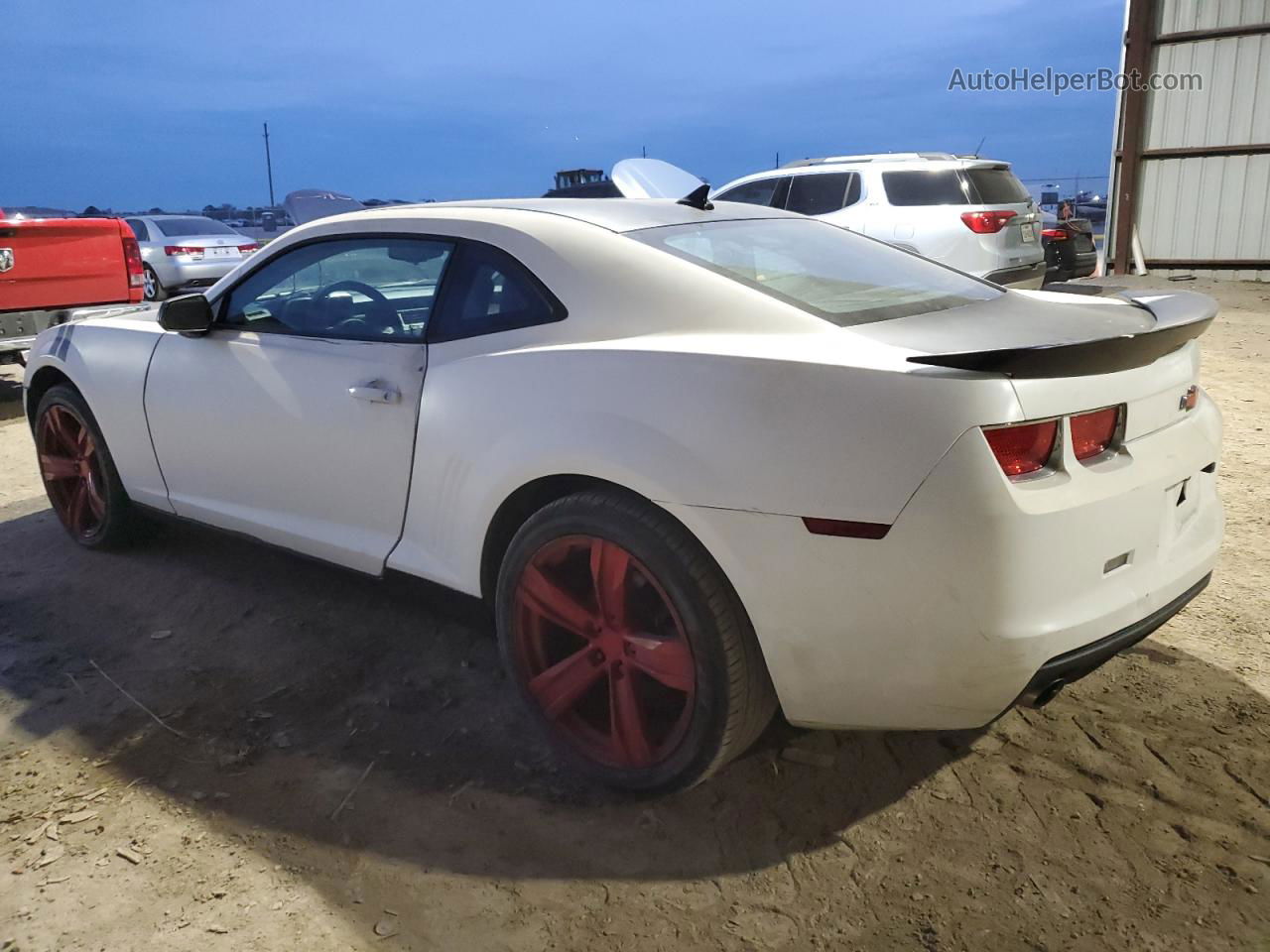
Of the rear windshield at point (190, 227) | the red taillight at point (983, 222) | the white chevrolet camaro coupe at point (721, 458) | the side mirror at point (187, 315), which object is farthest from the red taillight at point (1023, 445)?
the rear windshield at point (190, 227)

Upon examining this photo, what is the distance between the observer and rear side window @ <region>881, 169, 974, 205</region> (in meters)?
9.43

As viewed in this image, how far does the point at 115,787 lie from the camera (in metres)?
2.75

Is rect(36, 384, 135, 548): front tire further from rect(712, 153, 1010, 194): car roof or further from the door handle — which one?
rect(712, 153, 1010, 194): car roof

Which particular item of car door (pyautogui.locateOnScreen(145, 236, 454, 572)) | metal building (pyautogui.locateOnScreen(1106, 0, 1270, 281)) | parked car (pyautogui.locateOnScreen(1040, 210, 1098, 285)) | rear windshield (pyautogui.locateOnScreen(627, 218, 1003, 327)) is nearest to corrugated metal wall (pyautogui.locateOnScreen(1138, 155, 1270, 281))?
metal building (pyautogui.locateOnScreen(1106, 0, 1270, 281))

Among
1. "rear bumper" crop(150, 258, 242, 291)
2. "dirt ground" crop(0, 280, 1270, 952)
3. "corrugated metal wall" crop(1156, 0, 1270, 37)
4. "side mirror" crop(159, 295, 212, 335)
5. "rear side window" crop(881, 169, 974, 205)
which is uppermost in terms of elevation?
"corrugated metal wall" crop(1156, 0, 1270, 37)

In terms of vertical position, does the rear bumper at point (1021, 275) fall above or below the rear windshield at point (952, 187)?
below

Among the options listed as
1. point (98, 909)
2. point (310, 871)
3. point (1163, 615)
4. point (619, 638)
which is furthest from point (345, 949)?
point (1163, 615)

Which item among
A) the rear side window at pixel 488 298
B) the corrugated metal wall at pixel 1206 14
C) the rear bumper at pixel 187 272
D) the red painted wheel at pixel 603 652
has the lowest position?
the red painted wheel at pixel 603 652

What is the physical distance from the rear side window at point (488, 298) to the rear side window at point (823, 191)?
300 inches

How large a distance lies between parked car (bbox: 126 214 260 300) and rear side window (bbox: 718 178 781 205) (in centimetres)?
809

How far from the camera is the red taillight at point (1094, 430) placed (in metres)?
2.20

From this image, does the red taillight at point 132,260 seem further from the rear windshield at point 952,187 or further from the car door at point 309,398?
the rear windshield at point 952,187

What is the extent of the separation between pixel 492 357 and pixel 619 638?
80cm

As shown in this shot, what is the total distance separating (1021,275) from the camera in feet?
31.2
